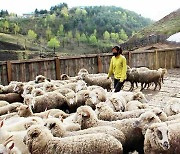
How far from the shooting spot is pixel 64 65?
15891mm

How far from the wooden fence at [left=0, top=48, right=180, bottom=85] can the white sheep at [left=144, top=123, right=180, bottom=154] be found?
9183 mm

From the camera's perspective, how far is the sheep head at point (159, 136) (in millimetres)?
5207

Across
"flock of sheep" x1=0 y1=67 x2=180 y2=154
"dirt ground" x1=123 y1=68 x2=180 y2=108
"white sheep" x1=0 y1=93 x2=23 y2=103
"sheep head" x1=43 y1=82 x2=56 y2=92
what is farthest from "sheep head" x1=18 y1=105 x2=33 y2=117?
"dirt ground" x1=123 y1=68 x2=180 y2=108

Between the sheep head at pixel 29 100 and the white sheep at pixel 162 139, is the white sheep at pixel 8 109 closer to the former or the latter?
the sheep head at pixel 29 100

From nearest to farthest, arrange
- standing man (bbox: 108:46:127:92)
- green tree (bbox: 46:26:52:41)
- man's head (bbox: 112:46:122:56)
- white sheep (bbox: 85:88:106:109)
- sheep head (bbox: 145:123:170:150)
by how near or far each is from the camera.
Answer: sheep head (bbox: 145:123:170:150)
white sheep (bbox: 85:88:106:109)
man's head (bbox: 112:46:122:56)
standing man (bbox: 108:46:127:92)
green tree (bbox: 46:26:52:41)

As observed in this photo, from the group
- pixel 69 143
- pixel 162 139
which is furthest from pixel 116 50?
pixel 69 143

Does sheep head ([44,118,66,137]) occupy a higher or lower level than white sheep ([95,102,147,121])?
higher

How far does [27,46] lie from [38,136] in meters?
85.5

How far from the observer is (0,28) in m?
103

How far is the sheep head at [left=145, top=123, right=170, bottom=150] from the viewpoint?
17.1ft

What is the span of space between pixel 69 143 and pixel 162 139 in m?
1.43

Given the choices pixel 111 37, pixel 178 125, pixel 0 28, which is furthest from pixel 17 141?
pixel 111 37

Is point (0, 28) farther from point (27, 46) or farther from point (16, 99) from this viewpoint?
point (16, 99)

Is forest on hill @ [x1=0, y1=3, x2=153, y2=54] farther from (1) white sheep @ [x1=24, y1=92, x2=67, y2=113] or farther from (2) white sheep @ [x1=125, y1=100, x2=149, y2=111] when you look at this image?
(2) white sheep @ [x1=125, y1=100, x2=149, y2=111]
